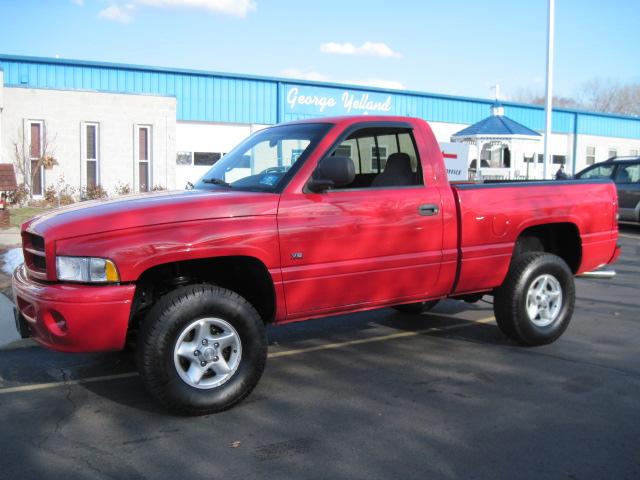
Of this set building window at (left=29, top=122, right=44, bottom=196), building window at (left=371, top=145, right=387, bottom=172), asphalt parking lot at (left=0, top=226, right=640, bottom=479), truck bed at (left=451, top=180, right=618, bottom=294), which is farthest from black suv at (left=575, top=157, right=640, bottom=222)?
building window at (left=29, top=122, right=44, bottom=196)

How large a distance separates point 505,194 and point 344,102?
76.5ft

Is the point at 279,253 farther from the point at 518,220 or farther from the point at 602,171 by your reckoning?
the point at 602,171

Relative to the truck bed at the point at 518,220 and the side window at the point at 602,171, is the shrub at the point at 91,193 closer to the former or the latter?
the side window at the point at 602,171

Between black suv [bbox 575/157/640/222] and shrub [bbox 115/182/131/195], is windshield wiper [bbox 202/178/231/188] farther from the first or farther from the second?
shrub [bbox 115/182/131/195]

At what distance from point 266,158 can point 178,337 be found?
1.69 m

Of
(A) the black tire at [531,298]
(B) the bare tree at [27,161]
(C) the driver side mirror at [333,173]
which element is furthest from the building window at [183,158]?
(C) the driver side mirror at [333,173]

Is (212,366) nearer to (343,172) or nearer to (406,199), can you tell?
(343,172)

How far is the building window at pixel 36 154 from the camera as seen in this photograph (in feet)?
62.6

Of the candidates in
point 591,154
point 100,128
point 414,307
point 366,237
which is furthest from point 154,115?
point 591,154

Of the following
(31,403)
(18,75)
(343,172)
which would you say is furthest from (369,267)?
(18,75)

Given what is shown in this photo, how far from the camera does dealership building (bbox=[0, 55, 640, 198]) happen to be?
1923cm

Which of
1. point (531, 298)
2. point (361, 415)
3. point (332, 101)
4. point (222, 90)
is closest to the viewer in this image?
point (361, 415)

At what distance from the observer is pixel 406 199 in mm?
4965

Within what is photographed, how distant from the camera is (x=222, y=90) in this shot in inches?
979
